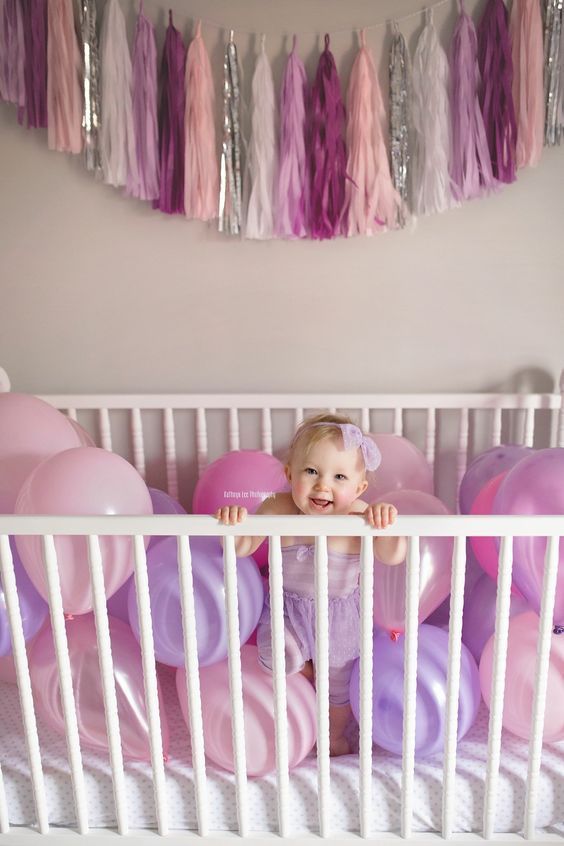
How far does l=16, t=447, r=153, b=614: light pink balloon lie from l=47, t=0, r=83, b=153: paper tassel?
0.91 meters

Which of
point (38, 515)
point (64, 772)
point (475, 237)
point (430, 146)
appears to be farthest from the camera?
point (475, 237)

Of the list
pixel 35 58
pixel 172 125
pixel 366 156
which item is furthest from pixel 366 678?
pixel 35 58

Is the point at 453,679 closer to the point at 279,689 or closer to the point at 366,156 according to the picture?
the point at 279,689

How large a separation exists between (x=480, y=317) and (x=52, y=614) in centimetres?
128

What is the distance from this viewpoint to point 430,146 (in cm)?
179

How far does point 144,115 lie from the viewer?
1832 mm

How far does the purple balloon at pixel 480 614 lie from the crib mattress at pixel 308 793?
18 centimetres

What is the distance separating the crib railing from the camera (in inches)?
44.8

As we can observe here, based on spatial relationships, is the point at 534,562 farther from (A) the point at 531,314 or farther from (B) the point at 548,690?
(A) the point at 531,314

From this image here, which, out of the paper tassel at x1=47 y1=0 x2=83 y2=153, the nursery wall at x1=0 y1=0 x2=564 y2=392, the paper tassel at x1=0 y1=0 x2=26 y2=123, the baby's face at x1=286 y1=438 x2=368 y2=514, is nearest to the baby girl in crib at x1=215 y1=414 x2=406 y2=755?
the baby's face at x1=286 y1=438 x2=368 y2=514

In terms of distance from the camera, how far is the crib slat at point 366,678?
44.8 inches

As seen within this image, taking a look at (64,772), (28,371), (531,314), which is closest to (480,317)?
(531,314)

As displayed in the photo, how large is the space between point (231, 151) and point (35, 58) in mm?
515

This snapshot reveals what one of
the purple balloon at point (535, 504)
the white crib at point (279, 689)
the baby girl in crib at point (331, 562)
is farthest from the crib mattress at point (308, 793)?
the purple balloon at point (535, 504)
